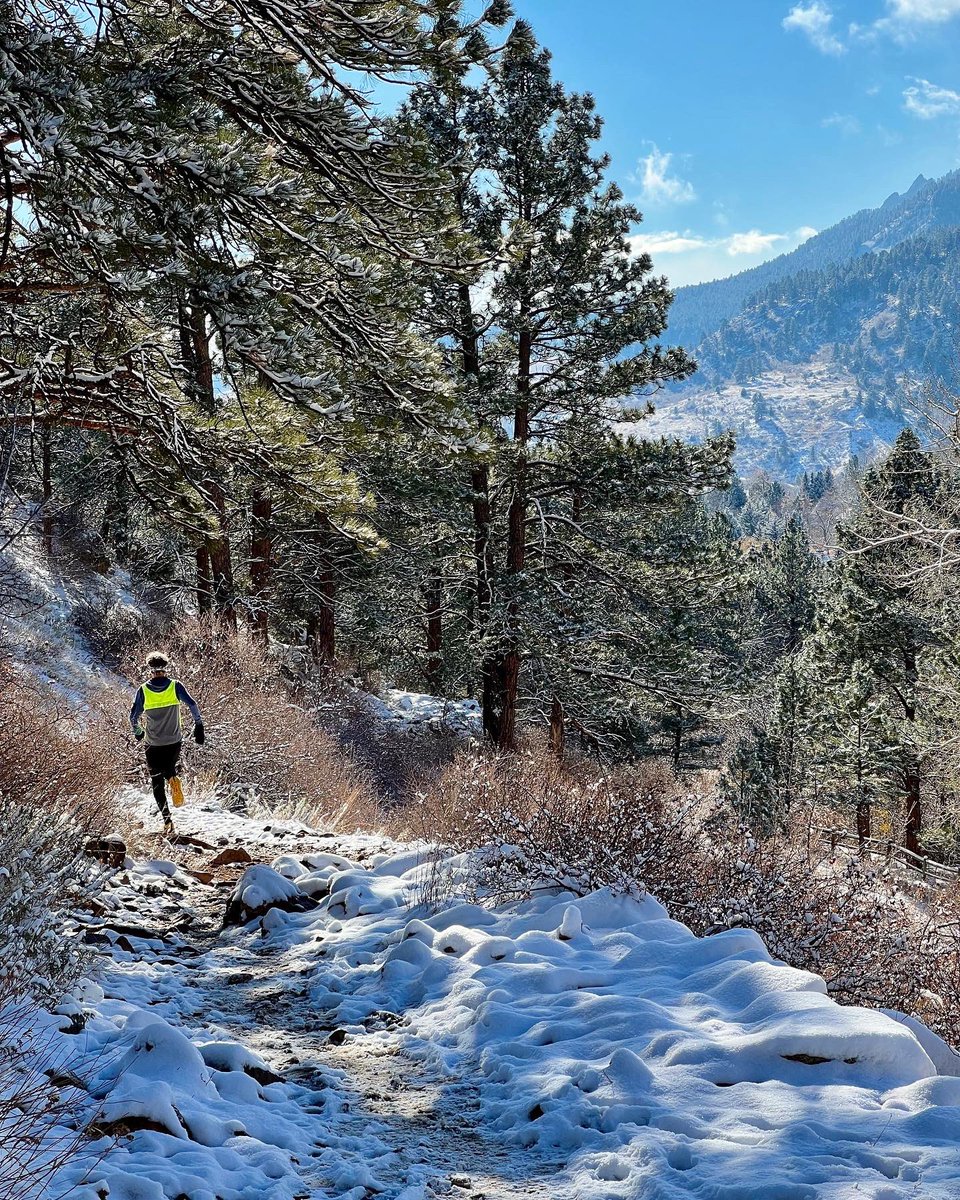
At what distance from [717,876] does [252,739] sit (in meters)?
7.13

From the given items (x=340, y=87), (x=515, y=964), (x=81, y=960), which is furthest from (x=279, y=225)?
(x=515, y=964)

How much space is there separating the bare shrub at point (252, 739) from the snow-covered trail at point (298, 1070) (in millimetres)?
3981

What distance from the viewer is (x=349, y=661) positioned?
2317 cm

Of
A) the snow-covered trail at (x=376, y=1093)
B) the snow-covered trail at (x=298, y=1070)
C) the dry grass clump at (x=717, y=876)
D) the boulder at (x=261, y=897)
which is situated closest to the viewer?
the snow-covered trail at (x=298, y=1070)

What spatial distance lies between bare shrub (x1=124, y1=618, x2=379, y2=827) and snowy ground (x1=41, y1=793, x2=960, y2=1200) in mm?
4956

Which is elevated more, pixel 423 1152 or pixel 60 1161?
pixel 60 1161

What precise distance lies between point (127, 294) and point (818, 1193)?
4285mm

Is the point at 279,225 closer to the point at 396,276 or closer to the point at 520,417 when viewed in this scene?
the point at 396,276

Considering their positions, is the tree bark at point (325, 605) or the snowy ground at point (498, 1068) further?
the tree bark at point (325, 605)

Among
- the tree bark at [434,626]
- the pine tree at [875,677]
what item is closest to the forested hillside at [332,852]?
the tree bark at [434,626]

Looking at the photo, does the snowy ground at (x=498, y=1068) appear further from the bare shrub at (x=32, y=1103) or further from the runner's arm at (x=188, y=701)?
the runner's arm at (x=188, y=701)

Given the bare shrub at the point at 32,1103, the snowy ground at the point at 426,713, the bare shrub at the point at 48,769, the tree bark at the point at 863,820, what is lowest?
the tree bark at the point at 863,820

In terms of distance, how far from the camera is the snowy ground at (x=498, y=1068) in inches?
103

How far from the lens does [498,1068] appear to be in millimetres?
3594
